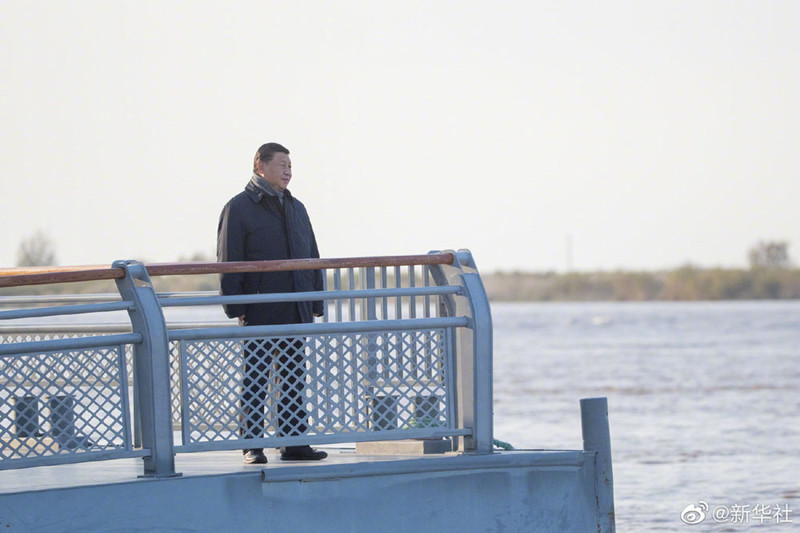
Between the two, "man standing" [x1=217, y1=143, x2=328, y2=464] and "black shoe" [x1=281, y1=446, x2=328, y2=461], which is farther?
"black shoe" [x1=281, y1=446, x2=328, y2=461]

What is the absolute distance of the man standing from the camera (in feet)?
21.9

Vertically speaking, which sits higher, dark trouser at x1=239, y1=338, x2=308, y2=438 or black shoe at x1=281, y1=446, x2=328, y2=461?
dark trouser at x1=239, y1=338, x2=308, y2=438

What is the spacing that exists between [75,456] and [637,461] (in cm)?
1282

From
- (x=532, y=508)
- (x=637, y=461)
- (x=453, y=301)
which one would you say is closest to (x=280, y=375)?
(x=453, y=301)

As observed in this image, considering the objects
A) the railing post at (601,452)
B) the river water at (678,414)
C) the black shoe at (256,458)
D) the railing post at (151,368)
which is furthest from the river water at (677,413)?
the railing post at (151,368)

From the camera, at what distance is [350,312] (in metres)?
7.38

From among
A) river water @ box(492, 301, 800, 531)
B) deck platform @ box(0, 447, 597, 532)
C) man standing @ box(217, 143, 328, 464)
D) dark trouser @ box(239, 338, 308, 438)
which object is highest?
man standing @ box(217, 143, 328, 464)

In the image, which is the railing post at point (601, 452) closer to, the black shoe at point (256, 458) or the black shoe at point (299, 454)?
the black shoe at point (299, 454)

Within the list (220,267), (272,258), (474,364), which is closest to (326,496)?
(474,364)

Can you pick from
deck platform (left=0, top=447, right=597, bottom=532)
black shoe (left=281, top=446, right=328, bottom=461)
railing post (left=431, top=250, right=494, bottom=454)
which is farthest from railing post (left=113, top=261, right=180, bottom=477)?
railing post (left=431, top=250, right=494, bottom=454)

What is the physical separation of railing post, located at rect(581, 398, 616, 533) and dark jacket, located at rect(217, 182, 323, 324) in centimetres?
152

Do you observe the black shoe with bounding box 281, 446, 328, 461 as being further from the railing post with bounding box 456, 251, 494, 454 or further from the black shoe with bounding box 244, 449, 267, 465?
the railing post with bounding box 456, 251, 494, 454

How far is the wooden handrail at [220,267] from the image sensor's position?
20.3 ft

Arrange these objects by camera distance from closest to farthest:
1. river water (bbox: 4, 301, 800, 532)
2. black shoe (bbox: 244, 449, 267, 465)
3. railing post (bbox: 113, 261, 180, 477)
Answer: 1. railing post (bbox: 113, 261, 180, 477)
2. black shoe (bbox: 244, 449, 267, 465)
3. river water (bbox: 4, 301, 800, 532)
